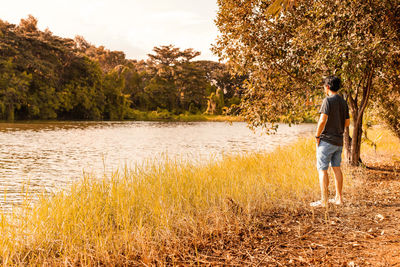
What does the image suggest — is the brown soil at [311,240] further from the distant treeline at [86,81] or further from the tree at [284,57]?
the distant treeline at [86,81]

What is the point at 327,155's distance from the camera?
4879 mm

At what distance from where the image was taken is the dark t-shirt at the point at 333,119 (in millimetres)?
4777

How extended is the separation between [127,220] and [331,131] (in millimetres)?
3351

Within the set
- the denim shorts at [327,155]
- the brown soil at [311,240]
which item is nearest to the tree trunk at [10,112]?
Answer: the brown soil at [311,240]

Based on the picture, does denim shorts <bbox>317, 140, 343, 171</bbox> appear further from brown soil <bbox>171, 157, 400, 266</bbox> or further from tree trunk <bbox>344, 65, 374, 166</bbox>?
tree trunk <bbox>344, 65, 374, 166</bbox>

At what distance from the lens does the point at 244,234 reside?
3.85 m

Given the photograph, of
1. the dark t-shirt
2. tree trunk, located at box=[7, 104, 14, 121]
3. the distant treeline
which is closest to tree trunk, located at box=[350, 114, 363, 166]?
the dark t-shirt

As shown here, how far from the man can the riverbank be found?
1.58 ft

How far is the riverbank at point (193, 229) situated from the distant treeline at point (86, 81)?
18.0 m

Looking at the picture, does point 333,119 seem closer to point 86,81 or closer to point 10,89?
point 10,89

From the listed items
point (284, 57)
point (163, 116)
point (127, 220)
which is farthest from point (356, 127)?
point (163, 116)

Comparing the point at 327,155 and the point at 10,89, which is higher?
the point at 10,89

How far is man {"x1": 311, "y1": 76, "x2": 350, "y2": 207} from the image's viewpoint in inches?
189

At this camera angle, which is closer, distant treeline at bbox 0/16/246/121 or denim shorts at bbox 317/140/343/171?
denim shorts at bbox 317/140/343/171
